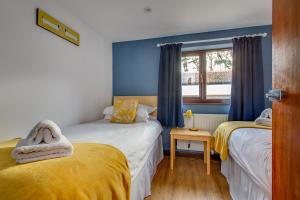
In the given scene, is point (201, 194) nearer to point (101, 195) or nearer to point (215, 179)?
point (215, 179)

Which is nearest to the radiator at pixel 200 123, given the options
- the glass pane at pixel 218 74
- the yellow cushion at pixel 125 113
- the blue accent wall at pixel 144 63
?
the blue accent wall at pixel 144 63

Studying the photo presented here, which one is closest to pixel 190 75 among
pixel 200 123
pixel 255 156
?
pixel 200 123

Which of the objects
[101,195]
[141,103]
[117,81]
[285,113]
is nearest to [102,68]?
[117,81]

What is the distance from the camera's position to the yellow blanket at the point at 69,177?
23.3 inches

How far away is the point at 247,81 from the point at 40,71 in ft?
9.55

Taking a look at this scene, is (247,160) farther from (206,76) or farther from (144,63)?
(144,63)

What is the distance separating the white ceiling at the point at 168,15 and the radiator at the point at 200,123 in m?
1.54

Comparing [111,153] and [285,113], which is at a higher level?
[285,113]

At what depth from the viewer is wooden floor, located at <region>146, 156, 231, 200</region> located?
5.52ft

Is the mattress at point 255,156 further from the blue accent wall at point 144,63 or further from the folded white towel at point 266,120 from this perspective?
the blue accent wall at point 144,63

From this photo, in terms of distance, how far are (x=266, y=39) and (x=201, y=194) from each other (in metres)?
2.63

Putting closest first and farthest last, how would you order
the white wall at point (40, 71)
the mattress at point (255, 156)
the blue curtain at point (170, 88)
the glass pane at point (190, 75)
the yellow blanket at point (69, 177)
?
the yellow blanket at point (69, 177), the mattress at point (255, 156), the white wall at point (40, 71), the blue curtain at point (170, 88), the glass pane at point (190, 75)

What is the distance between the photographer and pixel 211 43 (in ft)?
8.95

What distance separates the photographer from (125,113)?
95.8 inches
